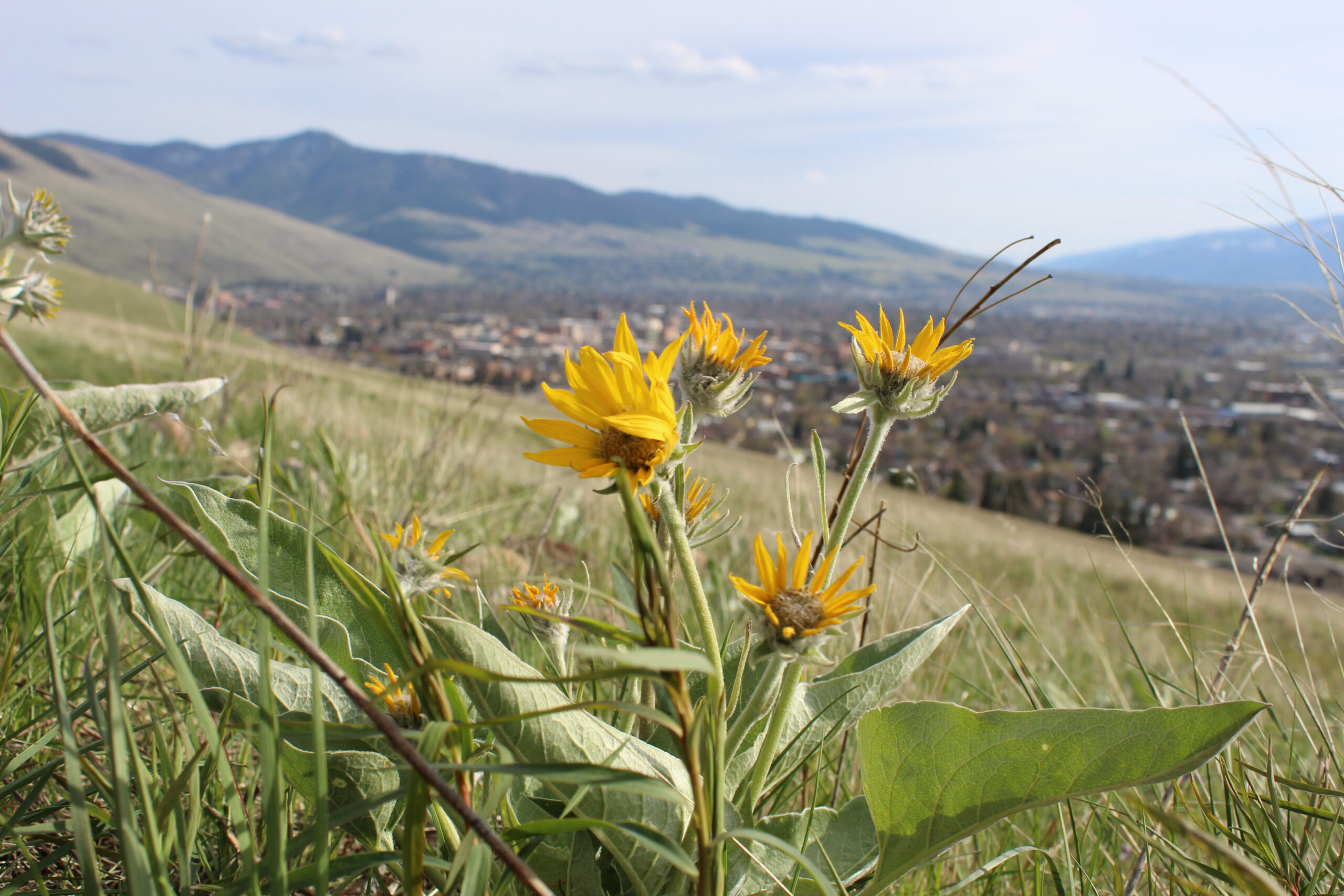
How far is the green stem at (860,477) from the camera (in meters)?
1.03

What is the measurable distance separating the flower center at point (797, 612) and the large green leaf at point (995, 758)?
20cm

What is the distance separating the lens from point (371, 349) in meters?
26.4

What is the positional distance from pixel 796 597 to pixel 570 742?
314 millimetres

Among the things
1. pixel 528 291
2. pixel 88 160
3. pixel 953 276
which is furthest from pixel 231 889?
pixel 88 160

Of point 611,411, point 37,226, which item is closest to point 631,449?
point 611,411

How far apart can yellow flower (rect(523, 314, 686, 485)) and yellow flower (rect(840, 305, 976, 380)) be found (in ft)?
1.16

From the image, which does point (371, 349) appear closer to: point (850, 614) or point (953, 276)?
point (850, 614)

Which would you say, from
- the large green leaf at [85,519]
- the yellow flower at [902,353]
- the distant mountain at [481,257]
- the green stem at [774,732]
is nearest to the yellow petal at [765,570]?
the green stem at [774,732]

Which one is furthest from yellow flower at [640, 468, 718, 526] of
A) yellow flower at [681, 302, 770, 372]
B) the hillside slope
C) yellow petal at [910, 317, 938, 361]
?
the hillside slope

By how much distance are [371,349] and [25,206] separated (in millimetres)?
26197

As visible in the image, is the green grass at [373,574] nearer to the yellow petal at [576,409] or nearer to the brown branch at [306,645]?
the brown branch at [306,645]

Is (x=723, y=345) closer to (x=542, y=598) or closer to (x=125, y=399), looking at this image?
(x=542, y=598)

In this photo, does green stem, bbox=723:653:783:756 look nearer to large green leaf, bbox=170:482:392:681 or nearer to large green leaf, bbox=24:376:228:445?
large green leaf, bbox=170:482:392:681

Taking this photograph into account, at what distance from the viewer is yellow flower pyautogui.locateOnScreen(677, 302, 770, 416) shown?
109 centimetres
